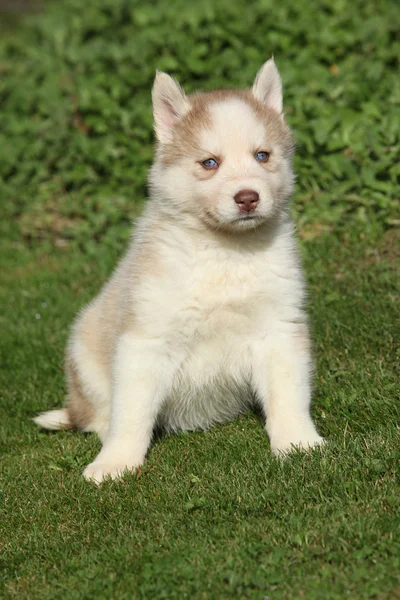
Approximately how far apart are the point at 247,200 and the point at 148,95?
4941 millimetres

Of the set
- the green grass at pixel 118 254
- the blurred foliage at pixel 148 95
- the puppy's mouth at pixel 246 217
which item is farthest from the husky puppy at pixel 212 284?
the blurred foliage at pixel 148 95

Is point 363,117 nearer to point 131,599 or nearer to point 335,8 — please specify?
point 335,8

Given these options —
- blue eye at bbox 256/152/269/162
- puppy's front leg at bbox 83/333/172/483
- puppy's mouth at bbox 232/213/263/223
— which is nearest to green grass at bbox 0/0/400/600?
puppy's front leg at bbox 83/333/172/483

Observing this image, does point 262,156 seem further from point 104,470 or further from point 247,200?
point 104,470

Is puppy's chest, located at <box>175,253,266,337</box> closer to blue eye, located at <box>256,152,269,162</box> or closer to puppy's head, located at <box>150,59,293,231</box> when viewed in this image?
puppy's head, located at <box>150,59,293,231</box>

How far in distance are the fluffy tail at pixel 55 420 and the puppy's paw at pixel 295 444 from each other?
1.40m

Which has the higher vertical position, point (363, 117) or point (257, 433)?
point (363, 117)

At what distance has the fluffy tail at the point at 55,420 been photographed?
5.02 metres

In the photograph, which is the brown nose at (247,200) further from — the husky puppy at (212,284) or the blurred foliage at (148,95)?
the blurred foliage at (148,95)

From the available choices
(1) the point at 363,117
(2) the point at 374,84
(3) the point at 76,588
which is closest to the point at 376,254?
(1) the point at 363,117

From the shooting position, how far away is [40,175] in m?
8.66

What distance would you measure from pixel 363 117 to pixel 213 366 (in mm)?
3381

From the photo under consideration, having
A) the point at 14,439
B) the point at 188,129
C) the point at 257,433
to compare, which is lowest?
the point at 14,439

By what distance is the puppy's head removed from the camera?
404cm
